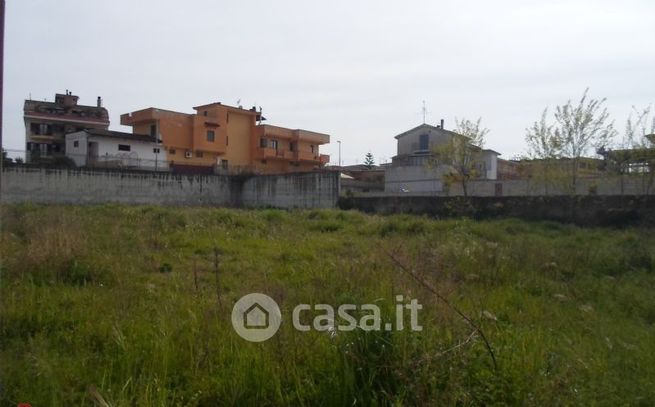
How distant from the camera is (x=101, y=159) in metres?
27.8

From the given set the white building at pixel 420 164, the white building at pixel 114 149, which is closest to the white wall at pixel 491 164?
the white building at pixel 420 164

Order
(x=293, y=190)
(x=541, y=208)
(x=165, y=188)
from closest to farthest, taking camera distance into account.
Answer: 1. (x=541, y=208)
2. (x=293, y=190)
3. (x=165, y=188)

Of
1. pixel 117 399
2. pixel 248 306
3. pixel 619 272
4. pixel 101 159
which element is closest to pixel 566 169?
pixel 619 272

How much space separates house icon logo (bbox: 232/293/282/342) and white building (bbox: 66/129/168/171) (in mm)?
24511

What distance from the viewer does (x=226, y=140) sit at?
38.3 m

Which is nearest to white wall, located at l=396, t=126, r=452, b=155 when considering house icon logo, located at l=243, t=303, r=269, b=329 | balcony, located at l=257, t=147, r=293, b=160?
balcony, located at l=257, t=147, r=293, b=160

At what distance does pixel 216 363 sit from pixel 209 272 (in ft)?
11.8

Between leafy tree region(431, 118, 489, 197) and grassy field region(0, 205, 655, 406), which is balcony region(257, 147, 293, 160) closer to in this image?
leafy tree region(431, 118, 489, 197)

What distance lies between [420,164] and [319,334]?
3011cm

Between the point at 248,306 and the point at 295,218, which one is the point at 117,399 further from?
the point at 295,218

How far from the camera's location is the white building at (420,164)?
2933 cm

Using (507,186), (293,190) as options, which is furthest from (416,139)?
(293,190)

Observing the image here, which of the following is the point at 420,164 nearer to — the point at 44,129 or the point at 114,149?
the point at 114,149

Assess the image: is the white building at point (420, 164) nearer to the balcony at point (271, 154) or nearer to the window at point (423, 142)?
the window at point (423, 142)
